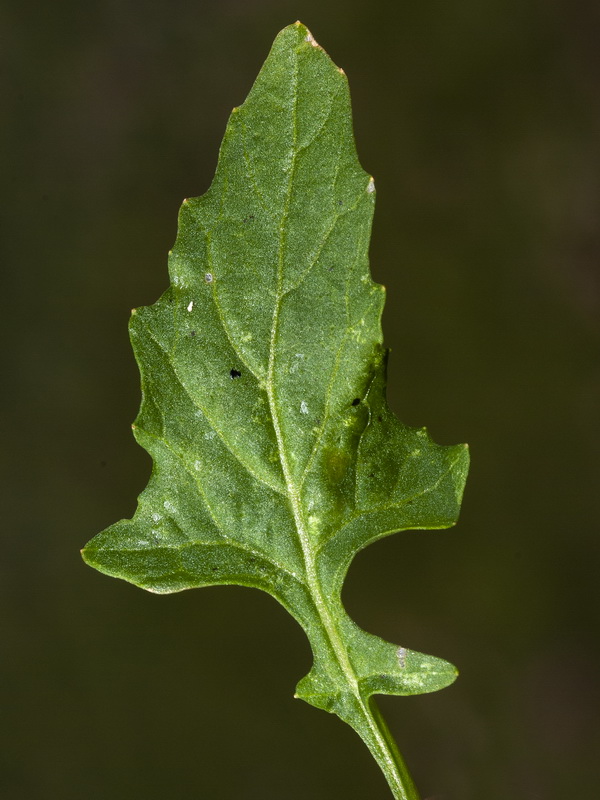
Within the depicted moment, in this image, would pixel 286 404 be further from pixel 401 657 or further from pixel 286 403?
pixel 401 657

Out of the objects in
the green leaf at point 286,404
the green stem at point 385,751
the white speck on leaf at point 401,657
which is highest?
the green leaf at point 286,404

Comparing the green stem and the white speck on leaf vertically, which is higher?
the white speck on leaf

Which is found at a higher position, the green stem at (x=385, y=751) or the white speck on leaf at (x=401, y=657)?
the white speck on leaf at (x=401, y=657)

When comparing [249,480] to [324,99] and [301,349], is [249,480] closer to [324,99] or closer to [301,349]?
[301,349]

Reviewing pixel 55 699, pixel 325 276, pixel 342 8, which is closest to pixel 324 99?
pixel 325 276

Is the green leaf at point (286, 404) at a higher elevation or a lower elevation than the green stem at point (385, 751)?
higher

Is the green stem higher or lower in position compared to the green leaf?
lower

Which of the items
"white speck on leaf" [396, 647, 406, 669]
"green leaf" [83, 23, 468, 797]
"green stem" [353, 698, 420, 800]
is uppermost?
"green leaf" [83, 23, 468, 797]

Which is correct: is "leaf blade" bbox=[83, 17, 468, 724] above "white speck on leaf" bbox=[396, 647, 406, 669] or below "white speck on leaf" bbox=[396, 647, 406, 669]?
above

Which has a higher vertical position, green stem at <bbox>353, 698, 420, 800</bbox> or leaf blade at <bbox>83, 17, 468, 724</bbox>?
leaf blade at <bbox>83, 17, 468, 724</bbox>
